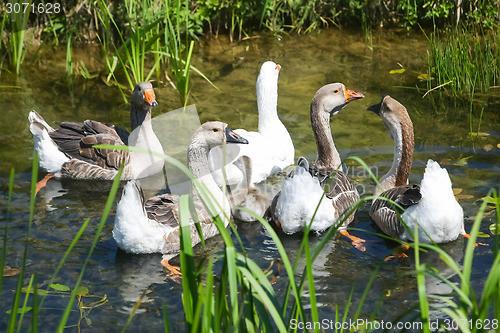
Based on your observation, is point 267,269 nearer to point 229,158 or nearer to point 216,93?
point 229,158

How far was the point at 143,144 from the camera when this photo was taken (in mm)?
8070

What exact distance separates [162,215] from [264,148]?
189 centimetres

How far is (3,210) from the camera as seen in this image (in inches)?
277

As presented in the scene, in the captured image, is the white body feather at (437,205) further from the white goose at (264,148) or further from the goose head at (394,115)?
the white goose at (264,148)

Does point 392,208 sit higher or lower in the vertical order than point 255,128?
lower

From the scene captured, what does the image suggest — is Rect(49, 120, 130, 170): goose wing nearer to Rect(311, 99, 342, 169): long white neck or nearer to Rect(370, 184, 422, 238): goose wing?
Rect(311, 99, 342, 169): long white neck

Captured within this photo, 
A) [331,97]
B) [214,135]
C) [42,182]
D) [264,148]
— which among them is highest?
[331,97]

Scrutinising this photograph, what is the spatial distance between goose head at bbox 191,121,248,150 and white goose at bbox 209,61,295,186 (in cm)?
61

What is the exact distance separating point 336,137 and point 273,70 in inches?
49.4

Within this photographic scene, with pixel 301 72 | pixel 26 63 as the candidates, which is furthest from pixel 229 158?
pixel 26 63

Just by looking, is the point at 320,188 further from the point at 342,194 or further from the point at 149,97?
the point at 149,97

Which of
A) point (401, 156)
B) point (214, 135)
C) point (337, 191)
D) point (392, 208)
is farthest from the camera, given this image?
point (401, 156)

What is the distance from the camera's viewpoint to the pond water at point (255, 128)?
5.52 metres

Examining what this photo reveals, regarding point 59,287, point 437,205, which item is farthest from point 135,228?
point 437,205
